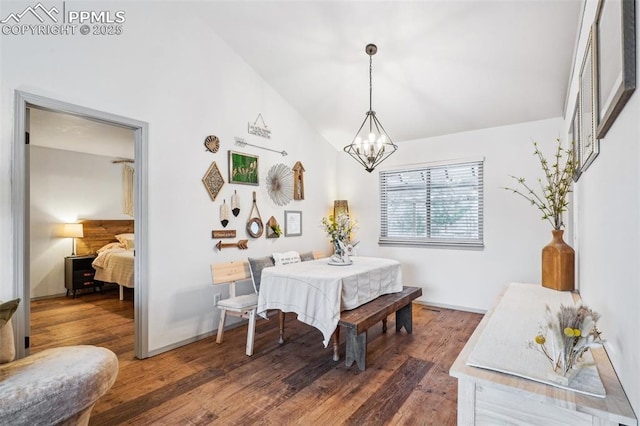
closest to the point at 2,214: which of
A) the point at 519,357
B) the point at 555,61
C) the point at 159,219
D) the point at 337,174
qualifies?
the point at 159,219

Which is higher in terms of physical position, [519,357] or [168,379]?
[519,357]

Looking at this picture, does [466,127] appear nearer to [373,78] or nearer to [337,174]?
[373,78]

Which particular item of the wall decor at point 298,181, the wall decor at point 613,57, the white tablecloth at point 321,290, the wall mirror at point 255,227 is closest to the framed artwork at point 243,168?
the wall mirror at point 255,227

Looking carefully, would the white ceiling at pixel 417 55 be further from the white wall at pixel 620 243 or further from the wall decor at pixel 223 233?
the wall decor at pixel 223 233

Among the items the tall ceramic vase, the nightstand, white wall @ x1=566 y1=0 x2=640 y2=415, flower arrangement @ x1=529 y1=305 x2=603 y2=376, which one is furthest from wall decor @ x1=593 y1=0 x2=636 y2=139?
the nightstand

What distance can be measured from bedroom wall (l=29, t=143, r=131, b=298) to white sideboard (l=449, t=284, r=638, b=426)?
6484mm

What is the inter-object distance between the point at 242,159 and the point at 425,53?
2318 mm

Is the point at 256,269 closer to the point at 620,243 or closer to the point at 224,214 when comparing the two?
the point at 224,214

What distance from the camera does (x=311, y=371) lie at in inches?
104

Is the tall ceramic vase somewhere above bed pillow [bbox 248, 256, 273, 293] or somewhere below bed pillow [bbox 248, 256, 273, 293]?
above

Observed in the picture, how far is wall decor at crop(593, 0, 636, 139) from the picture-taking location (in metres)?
0.85

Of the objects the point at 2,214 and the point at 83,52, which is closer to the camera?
the point at 2,214

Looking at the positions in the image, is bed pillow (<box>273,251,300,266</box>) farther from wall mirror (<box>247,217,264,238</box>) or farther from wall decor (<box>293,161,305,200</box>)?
wall decor (<box>293,161,305,200</box>)

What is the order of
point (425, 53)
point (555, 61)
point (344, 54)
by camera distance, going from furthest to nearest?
point (344, 54), point (425, 53), point (555, 61)
